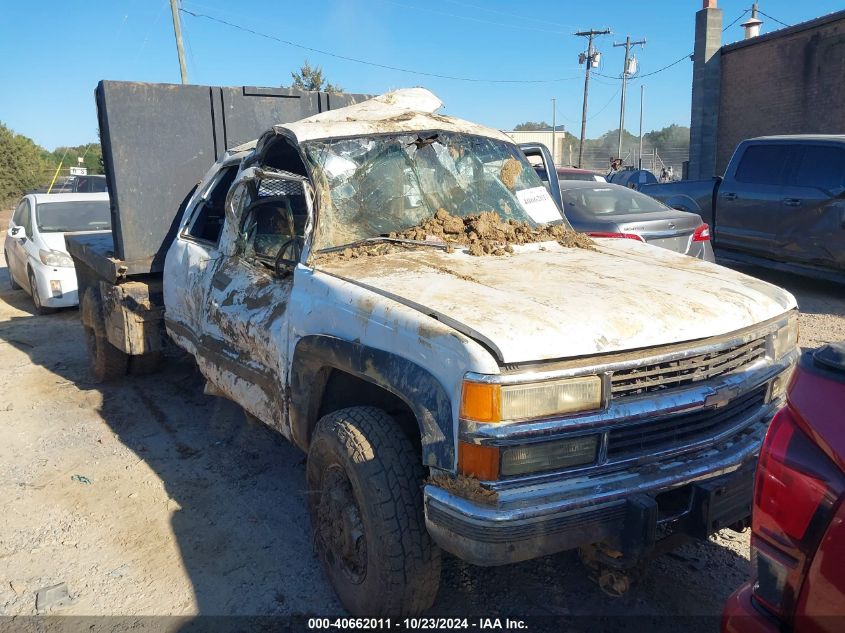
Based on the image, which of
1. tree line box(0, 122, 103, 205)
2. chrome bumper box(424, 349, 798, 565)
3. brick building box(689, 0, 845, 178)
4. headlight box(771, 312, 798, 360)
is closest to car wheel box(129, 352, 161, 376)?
chrome bumper box(424, 349, 798, 565)

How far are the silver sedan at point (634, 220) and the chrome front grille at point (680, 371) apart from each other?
467cm

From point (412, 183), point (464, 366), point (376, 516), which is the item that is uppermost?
point (412, 183)

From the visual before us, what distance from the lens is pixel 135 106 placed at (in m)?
5.62

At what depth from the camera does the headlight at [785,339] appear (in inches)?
115

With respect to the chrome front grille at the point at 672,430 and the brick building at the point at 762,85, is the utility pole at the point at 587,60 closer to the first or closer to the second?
the brick building at the point at 762,85

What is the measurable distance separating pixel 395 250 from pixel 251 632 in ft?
6.00

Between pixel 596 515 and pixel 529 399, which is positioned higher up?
pixel 529 399

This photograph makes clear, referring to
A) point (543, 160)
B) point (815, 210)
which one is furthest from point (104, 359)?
point (815, 210)

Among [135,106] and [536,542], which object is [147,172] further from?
[536,542]

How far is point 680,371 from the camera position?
252cm

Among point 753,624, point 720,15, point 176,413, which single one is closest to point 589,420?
point 753,624

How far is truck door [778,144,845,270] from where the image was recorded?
7.96 metres

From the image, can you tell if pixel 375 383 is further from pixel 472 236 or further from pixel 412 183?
pixel 412 183

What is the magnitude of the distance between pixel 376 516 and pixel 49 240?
27.2 ft
